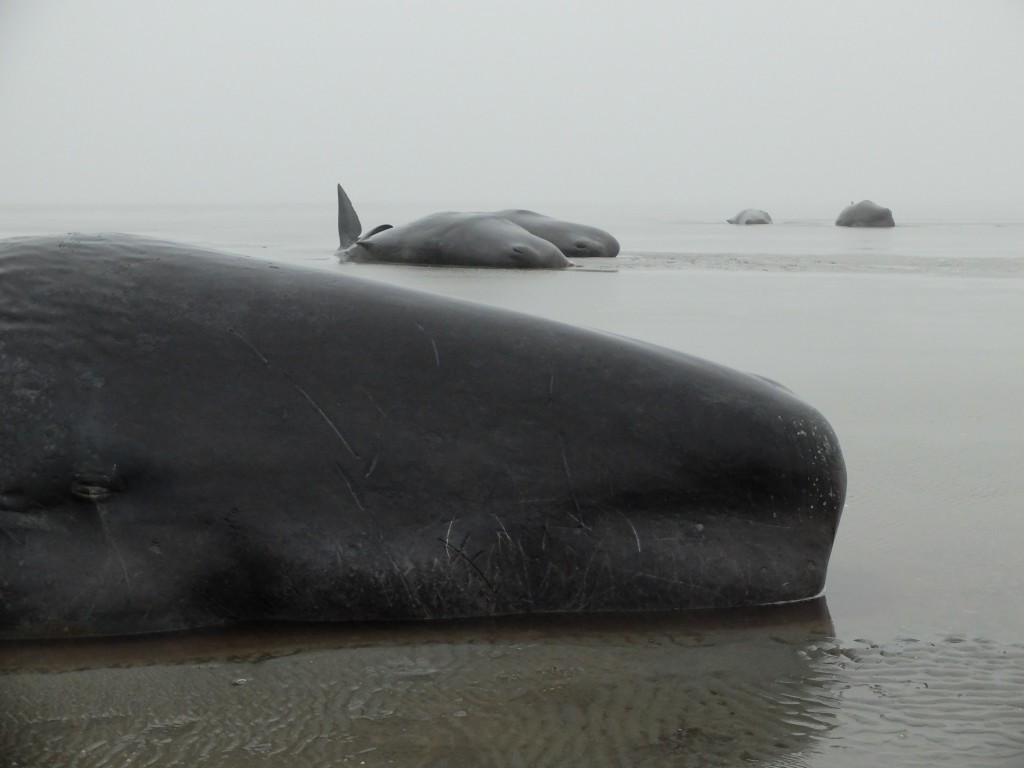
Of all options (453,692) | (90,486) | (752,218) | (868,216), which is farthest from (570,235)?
(752,218)

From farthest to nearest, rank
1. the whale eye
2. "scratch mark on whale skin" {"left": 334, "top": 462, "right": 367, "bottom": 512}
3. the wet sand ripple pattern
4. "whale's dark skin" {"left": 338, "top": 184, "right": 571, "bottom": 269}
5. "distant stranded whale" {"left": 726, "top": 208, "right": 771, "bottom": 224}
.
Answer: "distant stranded whale" {"left": 726, "top": 208, "right": 771, "bottom": 224} → "whale's dark skin" {"left": 338, "top": 184, "right": 571, "bottom": 269} → "scratch mark on whale skin" {"left": 334, "top": 462, "right": 367, "bottom": 512} → the whale eye → the wet sand ripple pattern

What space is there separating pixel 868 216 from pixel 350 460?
31315 mm

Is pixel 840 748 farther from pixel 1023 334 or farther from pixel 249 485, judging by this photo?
pixel 1023 334

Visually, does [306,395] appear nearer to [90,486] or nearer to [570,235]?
[90,486]

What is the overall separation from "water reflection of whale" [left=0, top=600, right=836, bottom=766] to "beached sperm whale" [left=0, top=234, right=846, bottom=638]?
117 mm

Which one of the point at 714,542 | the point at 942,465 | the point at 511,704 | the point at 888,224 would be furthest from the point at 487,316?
the point at 888,224

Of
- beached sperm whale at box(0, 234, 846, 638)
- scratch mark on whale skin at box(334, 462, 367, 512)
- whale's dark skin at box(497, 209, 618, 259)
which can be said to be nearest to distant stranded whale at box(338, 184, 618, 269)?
whale's dark skin at box(497, 209, 618, 259)

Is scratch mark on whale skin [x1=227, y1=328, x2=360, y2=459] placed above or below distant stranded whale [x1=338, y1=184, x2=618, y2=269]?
above

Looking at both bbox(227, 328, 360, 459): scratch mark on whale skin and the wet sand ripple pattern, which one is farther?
bbox(227, 328, 360, 459): scratch mark on whale skin

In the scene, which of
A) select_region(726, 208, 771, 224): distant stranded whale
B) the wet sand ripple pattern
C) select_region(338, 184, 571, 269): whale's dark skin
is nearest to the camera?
the wet sand ripple pattern

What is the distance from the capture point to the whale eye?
10.1 feet

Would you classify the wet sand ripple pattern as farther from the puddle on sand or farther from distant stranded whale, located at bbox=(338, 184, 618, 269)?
distant stranded whale, located at bbox=(338, 184, 618, 269)

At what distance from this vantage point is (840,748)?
2.50m

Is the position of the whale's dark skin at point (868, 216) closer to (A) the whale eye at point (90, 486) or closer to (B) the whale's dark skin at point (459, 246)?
(B) the whale's dark skin at point (459, 246)
